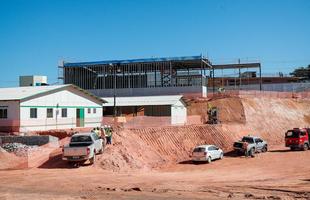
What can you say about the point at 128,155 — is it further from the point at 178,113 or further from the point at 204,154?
the point at 178,113

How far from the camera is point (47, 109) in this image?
4391cm

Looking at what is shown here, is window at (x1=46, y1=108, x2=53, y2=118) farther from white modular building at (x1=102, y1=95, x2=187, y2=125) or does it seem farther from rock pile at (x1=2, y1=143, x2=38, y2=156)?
white modular building at (x1=102, y1=95, x2=187, y2=125)

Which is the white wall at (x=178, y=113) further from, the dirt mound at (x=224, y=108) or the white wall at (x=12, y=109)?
the white wall at (x=12, y=109)

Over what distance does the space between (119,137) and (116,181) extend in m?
12.8

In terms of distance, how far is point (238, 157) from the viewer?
42094 millimetres

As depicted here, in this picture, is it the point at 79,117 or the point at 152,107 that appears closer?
the point at 79,117

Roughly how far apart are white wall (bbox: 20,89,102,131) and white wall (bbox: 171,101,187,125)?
8796mm

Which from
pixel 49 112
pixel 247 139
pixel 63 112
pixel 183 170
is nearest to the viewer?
pixel 183 170

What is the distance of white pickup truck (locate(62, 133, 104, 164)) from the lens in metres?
29.2

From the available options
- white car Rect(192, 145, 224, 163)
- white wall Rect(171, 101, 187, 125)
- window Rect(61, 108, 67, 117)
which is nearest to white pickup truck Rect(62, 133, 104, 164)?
white car Rect(192, 145, 224, 163)

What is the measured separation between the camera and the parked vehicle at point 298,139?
4534 centimetres

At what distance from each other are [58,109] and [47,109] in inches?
68.9

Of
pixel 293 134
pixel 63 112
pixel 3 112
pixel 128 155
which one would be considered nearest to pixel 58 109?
pixel 63 112

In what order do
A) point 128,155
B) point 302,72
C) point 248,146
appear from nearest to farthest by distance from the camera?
point 128,155 < point 248,146 < point 302,72
